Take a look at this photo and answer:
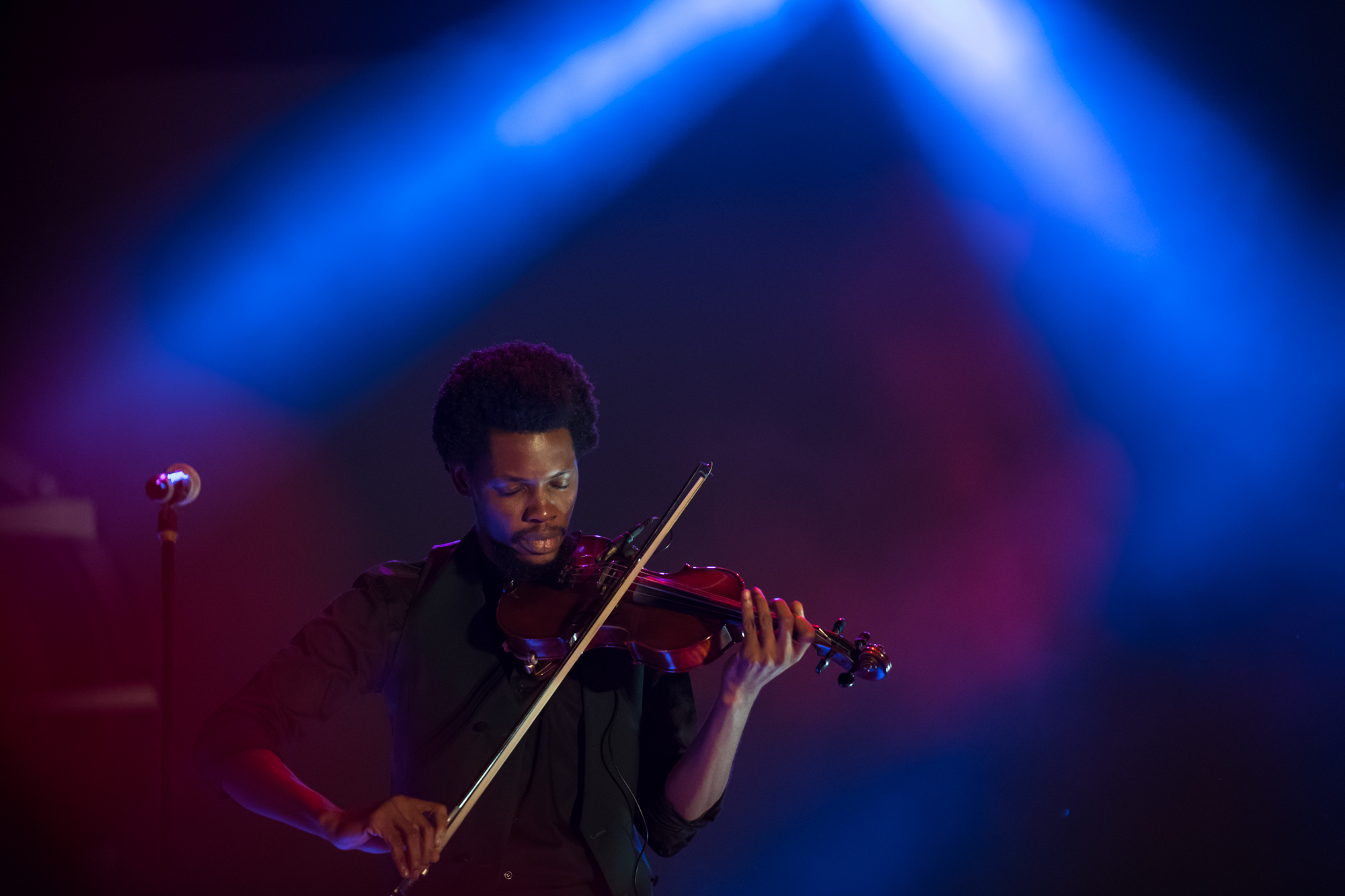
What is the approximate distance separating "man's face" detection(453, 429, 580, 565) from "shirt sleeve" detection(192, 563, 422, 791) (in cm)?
26

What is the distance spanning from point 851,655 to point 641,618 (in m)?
0.41

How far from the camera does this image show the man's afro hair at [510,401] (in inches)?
78.2

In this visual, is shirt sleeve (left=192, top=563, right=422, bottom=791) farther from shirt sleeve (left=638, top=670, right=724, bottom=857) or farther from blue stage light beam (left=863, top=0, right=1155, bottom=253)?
blue stage light beam (left=863, top=0, right=1155, bottom=253)

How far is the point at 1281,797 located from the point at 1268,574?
2.31 ft

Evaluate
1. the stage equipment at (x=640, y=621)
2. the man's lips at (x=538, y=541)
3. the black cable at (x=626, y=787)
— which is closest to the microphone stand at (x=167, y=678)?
the stage equipment at (x=640, y=621)

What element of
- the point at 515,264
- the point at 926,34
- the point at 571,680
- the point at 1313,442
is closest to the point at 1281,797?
the point at 1313,442

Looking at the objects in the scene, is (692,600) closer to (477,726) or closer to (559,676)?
(559,676)

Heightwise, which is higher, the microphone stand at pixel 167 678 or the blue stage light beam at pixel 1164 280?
the blue stage light beam at pixel 1164 280

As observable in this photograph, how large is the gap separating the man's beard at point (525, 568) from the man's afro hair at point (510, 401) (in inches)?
8.2

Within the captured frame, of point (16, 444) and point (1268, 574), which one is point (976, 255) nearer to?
point (1268, 574)

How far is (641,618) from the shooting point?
1.85 m

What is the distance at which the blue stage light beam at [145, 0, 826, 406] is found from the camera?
2863 mm

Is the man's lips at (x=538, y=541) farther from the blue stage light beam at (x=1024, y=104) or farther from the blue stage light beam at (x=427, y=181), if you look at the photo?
the blue stage light beam at (x=1024, y=104)

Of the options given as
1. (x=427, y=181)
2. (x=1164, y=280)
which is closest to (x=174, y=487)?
(x=427, y=181)
